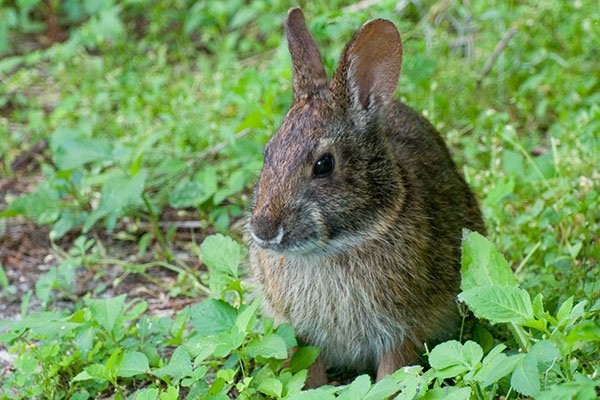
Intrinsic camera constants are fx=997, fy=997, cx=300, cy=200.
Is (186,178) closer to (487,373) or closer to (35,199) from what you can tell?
(35,199)

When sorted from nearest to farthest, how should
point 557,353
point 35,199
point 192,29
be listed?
point 557,353
point 35,199
point 192,29

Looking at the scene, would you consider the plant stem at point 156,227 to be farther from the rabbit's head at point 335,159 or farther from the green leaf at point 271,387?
the green leaf at point 271,387

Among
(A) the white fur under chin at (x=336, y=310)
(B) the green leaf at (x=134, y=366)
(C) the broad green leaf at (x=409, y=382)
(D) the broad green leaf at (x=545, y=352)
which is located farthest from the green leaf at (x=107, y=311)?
(D) the broad green leaf at (x=545, y=352)

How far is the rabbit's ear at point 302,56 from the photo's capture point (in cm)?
401

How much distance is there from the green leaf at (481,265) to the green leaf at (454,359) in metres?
0.38

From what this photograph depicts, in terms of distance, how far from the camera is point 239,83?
5844mm

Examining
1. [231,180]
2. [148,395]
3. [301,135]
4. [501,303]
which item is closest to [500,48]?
[231,180]

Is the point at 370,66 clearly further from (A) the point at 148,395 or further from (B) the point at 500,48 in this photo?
(B) the point at 500,48

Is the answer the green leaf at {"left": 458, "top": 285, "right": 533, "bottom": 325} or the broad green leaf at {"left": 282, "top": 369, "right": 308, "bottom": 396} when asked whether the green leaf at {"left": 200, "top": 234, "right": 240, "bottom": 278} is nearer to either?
the broad green leaf at {"left": 282, "top": 369, "right": 308, "bottom": 396}

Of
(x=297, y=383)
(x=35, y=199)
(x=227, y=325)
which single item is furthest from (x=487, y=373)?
(x=35, y=199)

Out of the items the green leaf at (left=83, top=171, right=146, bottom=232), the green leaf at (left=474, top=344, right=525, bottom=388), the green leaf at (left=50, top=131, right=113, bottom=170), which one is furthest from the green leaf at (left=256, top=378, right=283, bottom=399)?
the green leaf at (left=50, top=131, right=113, bottom=170)

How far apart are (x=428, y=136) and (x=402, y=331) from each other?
1029 mm

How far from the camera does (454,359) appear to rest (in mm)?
3170

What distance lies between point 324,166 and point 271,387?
81cm
